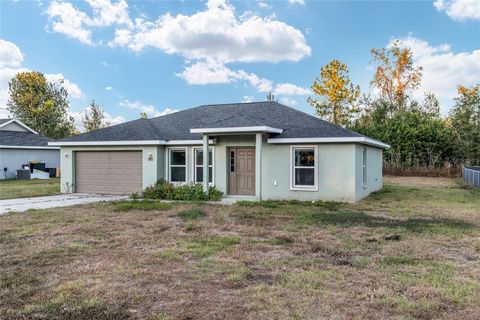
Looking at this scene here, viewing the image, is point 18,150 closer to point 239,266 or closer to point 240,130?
point 240,130

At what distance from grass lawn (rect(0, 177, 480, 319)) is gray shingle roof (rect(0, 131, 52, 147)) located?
1889 cm

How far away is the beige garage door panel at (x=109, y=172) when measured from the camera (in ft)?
49.9

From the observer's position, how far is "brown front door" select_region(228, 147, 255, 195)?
1396cm

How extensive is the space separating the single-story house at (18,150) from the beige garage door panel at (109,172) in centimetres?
1013

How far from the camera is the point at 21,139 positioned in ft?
89.5

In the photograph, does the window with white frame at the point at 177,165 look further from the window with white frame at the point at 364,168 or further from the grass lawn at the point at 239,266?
the window with white frame at the point at 364,168

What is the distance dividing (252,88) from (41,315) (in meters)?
A: 26.9

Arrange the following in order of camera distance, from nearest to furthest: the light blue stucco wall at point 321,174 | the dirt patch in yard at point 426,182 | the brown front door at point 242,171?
the light blue stucco wall at point 321,174 < the brown front door at point 242,171 < the dirt patch in yard at point 426,182

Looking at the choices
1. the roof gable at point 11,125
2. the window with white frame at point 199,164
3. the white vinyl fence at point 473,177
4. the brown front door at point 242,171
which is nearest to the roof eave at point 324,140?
the brown front door at point 242,171

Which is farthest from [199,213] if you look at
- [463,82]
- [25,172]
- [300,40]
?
[463,82]

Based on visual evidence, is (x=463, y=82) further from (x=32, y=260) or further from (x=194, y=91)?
(x=32, y=260)

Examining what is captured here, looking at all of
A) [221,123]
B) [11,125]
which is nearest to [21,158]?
[11,125]

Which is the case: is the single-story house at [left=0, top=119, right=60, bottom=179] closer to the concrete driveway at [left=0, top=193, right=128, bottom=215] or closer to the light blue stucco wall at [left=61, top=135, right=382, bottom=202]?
the concrete driveway at [left=0, top=193, right=128, bottom=215]

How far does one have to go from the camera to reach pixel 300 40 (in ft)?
76.8
